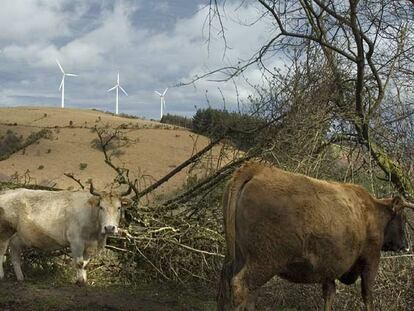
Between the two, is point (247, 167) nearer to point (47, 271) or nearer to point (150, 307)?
point (150, 307)

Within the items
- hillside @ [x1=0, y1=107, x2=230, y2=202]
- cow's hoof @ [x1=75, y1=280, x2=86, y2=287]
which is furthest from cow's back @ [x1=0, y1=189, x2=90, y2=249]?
hillside @ [x1=0, y1=107, x2=230, y2=202]

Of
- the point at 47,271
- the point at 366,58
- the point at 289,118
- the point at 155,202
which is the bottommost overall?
the point at 47,271

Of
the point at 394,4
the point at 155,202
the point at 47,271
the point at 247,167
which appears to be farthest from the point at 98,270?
the point at 394,4

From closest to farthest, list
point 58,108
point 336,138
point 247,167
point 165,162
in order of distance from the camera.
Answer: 1. point 247,167
2. point 336,138
3. point 165,162
4. point 58,108

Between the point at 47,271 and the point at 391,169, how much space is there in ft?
20.7

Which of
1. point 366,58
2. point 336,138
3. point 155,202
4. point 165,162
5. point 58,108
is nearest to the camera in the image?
point 366,58

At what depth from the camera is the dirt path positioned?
349 inches

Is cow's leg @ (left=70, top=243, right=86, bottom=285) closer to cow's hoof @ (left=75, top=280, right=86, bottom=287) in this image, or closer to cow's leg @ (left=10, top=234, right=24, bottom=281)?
cow's hoof @ (left=75, top=280, right=86, bottom=287)

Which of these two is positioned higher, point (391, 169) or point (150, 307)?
point (391, 169)

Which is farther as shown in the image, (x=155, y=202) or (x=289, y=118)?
(x=155, y=202)

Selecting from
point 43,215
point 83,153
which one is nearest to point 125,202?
point 43,215

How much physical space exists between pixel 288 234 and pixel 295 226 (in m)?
0.12

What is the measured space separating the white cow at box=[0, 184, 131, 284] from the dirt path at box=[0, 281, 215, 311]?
63cm

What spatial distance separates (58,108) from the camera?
6712 centimetres
